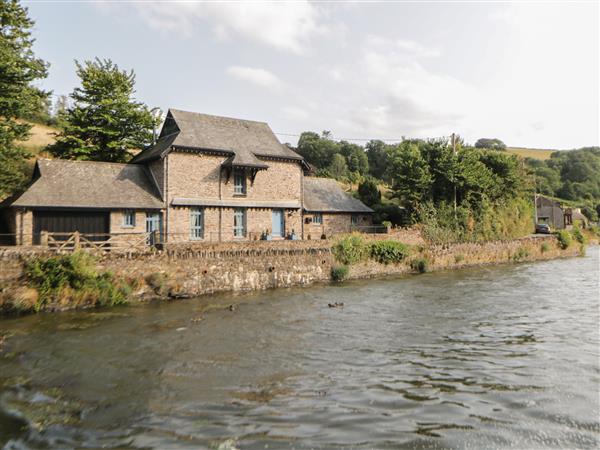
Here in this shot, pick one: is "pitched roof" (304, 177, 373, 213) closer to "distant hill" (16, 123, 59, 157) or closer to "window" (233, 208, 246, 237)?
"window" (233, 208, 246, 237)

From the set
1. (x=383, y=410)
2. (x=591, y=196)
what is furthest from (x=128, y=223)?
(x=591, y=196)

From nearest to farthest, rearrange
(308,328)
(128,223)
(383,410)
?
(383,410) → (308,328) → (128,223)

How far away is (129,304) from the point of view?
15.9 metres

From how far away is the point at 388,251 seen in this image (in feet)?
79.9

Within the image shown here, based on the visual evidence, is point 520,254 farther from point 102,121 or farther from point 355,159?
point 355,159

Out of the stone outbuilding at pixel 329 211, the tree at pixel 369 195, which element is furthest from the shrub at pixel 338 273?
the tree at pixel 369 195

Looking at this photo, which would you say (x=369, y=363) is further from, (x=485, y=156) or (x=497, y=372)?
(x=485, y=156)

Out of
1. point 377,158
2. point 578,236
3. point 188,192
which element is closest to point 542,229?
point 578,236

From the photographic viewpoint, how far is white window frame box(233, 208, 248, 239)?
2464cm

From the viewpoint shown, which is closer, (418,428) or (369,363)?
(418,428)

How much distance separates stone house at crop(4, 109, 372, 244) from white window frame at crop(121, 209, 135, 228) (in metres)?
0.05

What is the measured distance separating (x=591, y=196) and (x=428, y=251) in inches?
3125

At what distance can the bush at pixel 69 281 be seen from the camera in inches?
566

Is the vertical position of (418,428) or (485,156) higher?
(485,156)
